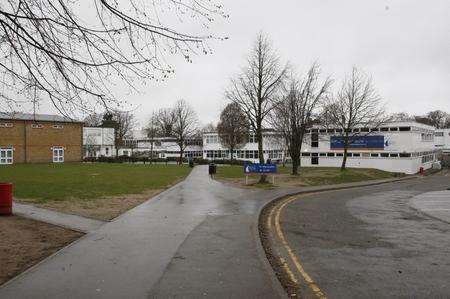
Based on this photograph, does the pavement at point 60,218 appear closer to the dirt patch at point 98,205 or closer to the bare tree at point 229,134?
the dirt patch at point 98,205

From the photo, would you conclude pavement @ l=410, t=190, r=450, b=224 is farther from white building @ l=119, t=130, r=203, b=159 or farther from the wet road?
white building @ l=119, t=130, r=203, b=159

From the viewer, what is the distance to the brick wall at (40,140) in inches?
2527

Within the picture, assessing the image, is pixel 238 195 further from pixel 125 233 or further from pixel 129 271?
pixel 129 271

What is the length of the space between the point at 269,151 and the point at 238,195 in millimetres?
68638

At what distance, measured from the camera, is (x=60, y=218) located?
48.5 feet

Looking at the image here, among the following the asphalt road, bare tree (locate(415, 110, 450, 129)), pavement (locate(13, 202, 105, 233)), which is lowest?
the asphalt road

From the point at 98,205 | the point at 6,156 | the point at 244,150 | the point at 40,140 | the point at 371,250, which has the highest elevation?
the point at 40,140

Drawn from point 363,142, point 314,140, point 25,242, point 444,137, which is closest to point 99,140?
point 314,140

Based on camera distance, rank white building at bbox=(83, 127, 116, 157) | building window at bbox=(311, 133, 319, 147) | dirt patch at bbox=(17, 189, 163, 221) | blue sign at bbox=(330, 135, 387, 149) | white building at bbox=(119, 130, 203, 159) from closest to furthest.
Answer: dirt patch at bbox=(17, 189, 163, 221) < blue sign at bbox=(330, 135, 387, 149) < building window at bbox=(311, 133, 319, 147) < white building at bbox=(83, 127, 116, 157) < white building at bbox=(119, 130, 203, 159)

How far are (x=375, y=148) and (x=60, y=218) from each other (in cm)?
5418

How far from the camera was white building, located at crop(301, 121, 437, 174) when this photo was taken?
6188cm

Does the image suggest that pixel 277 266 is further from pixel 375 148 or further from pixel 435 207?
pixel 375 148

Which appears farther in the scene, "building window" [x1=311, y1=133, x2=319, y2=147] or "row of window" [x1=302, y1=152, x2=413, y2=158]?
"building window" [x1=311, y1=133, x2=319, y2=147]

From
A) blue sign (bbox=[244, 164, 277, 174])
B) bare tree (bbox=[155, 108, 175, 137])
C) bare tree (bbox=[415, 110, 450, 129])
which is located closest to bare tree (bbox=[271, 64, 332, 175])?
blue sign (bbox=[244, 164, 277, 174])
